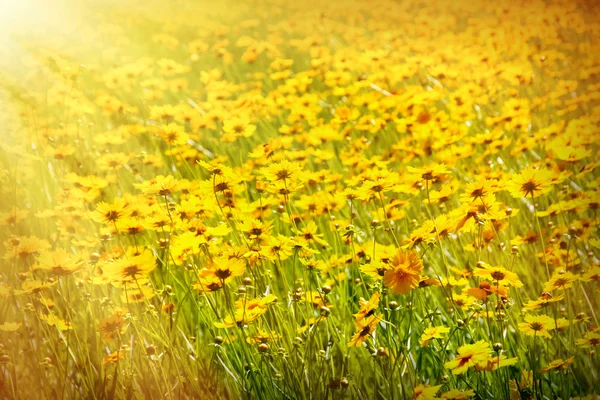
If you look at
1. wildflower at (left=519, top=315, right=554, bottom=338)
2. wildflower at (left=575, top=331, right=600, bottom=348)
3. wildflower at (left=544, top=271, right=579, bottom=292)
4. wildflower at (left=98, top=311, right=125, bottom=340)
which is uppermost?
wildflower at (left=544, top=271, right=579, bottom=292)

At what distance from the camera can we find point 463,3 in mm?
2787

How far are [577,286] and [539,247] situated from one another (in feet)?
0.55

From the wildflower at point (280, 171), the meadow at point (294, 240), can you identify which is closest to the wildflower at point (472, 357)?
the meadow at point (294, 240)

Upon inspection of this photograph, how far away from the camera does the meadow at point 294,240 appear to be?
765 millimetres

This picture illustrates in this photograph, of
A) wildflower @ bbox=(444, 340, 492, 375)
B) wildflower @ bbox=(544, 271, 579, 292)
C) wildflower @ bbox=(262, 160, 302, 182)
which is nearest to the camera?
wildflower @ bbox=(444, 340, 492, 375)

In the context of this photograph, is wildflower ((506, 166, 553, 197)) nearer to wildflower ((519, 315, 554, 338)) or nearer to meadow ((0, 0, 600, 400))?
meadow ((0, 0, 600, 400))

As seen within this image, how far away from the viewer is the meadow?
0.76 m

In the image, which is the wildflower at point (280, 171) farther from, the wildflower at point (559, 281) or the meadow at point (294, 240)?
the wildflower at point (559, 281)

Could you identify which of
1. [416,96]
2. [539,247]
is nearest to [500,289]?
[539,247]

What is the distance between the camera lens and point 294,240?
2.78ft

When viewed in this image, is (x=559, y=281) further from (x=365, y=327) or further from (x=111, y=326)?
(x=111, y=326)

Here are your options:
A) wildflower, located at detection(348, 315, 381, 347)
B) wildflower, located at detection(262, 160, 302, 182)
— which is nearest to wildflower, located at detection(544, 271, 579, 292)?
wildflower, located at detection(348, 315, 381, 347)

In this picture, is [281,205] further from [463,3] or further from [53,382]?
[463,3]

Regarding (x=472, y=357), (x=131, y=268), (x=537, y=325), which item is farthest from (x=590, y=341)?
(x=131, y=268)
